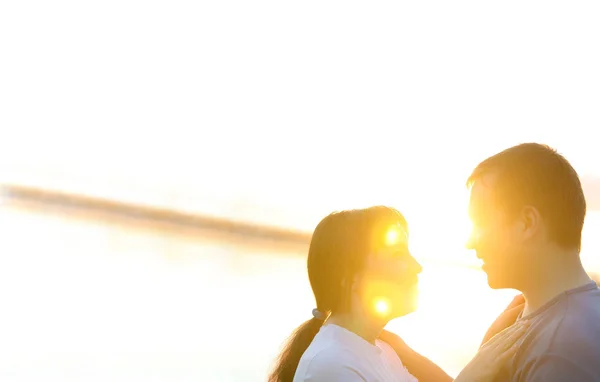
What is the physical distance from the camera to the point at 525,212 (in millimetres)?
2373

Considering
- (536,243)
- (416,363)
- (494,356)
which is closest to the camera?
(494,356)

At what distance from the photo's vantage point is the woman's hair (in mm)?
2855

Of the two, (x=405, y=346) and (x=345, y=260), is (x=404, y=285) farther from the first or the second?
(x=405, y=346)

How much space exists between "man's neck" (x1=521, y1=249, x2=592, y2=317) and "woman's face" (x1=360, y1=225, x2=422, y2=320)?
0.66 metres

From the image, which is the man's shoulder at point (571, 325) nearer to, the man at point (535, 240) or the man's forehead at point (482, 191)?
the man at point (535, 240)

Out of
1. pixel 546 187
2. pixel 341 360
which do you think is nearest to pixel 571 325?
pixel 546 187

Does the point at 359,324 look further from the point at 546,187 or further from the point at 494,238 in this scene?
the point at 546,187

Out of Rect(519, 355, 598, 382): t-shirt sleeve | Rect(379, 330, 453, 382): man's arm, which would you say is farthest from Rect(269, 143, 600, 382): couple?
Rect(379, 330, 453, 382): man's arm

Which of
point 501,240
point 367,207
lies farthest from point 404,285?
point 501,240

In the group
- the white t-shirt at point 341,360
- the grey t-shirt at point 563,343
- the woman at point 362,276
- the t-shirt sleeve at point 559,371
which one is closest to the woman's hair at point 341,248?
the woman at point 362,276

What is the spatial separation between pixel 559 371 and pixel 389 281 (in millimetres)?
998

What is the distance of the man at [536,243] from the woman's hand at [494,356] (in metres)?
0.03

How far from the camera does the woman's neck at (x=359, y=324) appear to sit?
283cm

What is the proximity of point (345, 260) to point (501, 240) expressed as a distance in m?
0.73
